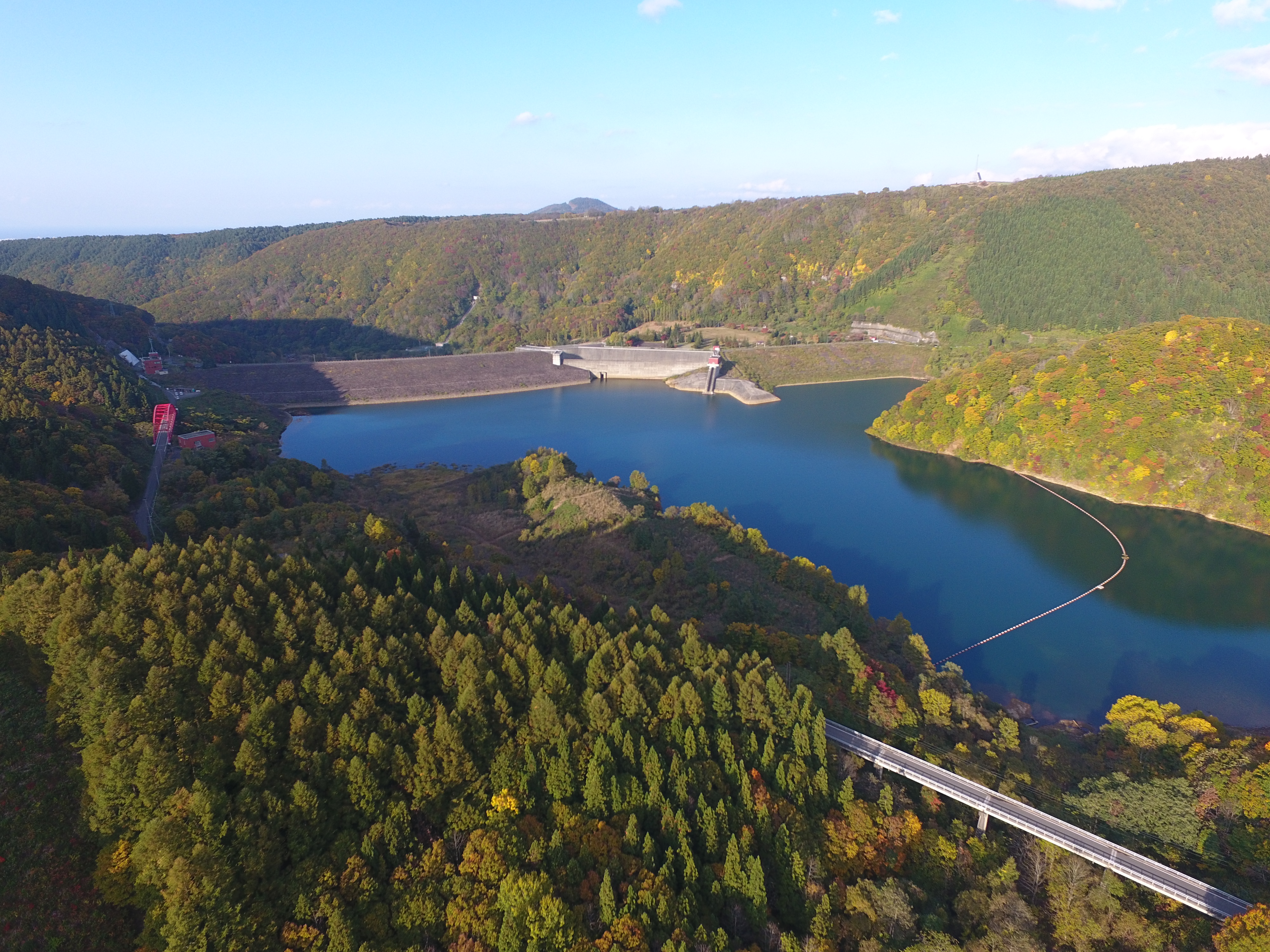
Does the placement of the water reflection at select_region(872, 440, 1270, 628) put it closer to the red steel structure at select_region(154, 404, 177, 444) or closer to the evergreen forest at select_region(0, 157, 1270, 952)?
the evergreen forest at select_region(0, 157, 1270, 952)

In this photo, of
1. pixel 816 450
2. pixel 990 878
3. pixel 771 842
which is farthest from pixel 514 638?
pixel 816 450

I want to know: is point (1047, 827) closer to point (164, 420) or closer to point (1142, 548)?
point (1142, 548)

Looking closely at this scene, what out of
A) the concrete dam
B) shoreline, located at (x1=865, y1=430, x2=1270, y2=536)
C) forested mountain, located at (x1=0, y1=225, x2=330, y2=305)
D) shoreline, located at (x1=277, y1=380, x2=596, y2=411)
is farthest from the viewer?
forested mountain, located at (x1=0, y1=225, x2=330, y2=305)

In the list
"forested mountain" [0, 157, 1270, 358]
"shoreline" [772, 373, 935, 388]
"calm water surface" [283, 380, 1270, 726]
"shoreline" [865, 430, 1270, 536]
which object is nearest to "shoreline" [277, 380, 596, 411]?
"calm water surface" [283, 380, 1270, 726]

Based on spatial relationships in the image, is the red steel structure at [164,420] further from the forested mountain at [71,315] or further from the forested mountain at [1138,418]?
the forested mountain at [1138,418]

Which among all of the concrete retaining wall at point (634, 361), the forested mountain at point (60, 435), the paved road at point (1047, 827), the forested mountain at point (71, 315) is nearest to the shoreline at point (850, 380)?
the concrete retaining wall at point (634, 361)
